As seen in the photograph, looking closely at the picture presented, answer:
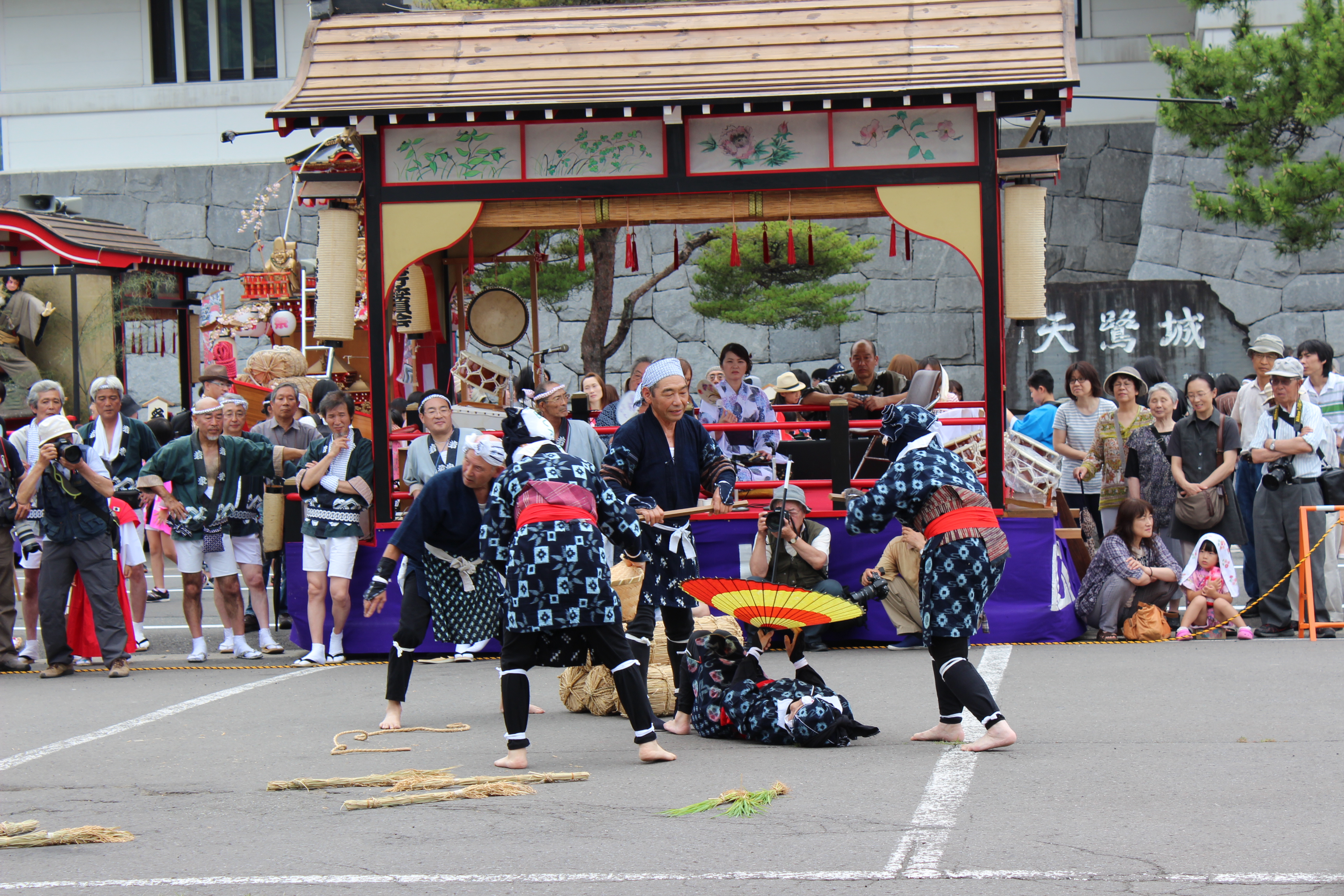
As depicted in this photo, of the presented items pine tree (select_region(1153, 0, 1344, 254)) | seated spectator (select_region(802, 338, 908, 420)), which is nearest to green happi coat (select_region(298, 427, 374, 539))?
seated spectator (select_region(802, 338, 908, 420))

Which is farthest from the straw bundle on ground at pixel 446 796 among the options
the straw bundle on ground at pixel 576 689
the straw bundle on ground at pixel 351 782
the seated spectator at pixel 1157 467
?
the seated spectator at pixel 1157 467

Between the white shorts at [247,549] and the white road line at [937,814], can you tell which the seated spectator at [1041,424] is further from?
the white shorts at [247,549]

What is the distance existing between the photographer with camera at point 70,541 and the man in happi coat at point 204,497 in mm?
468

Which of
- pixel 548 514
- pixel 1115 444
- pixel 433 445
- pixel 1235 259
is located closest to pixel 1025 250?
pixel 1115 444

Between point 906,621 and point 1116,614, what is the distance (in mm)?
1495

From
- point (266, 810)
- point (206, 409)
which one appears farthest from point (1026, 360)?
point (266, 810)

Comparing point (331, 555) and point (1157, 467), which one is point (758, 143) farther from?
point (331, 555)

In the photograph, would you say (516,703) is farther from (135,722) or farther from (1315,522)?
(1315,522)

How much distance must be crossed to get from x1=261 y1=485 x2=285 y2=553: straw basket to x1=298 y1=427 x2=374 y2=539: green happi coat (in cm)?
38

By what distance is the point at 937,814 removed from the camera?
5113 millimetres

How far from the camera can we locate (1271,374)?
30.8 ft

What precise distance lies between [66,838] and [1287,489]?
7.96 metres

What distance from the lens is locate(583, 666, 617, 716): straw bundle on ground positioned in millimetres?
7508

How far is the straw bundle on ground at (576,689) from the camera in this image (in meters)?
7.63
